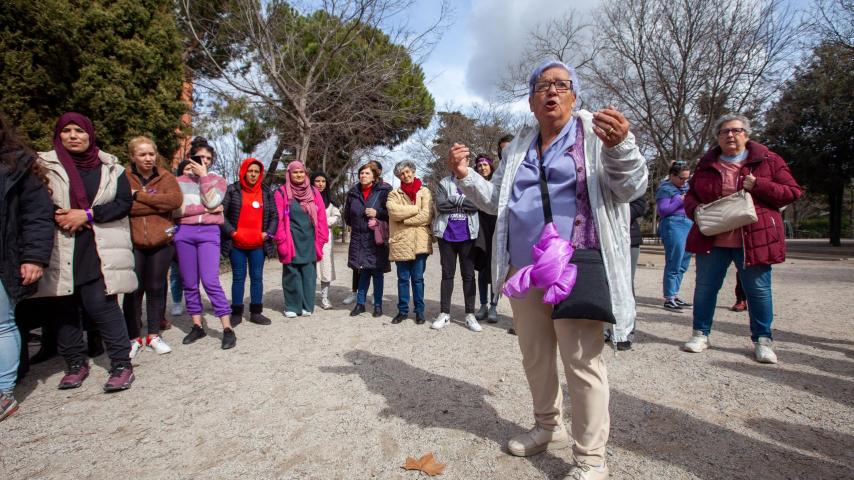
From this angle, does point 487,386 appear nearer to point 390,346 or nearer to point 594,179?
point 390,346

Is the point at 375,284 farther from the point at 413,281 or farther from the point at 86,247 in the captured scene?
the point at 86,247

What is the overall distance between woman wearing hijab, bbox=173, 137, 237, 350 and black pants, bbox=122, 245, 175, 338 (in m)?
0.21

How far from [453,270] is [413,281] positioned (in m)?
0.58

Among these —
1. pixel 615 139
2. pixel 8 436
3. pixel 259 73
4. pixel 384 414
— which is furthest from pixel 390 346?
pixel 259 73

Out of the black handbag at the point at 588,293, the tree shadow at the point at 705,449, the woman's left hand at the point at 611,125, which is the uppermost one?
the woman's left hand at the point at 611,125

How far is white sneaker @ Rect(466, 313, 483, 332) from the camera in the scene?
16.3 feet

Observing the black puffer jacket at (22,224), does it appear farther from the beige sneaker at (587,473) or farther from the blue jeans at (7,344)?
the beige sneaker at (587,473)

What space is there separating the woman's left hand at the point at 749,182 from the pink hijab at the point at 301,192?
4.86m

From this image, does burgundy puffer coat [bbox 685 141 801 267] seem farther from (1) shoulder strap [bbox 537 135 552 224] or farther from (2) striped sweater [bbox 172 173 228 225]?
(2) striped sweater [bbox 172 173 228 225]

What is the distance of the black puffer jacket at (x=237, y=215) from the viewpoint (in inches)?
198

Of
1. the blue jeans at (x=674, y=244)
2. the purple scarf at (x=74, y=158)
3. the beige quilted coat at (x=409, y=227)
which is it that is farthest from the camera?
the blue jeans at (x=674, y=244)

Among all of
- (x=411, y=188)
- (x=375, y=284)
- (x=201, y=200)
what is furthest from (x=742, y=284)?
(x=201, y=200)

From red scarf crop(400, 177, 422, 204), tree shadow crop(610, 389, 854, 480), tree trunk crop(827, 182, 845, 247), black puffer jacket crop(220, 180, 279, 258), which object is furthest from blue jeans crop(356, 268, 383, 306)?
tree trunk crop(827, 182, 845, 247)

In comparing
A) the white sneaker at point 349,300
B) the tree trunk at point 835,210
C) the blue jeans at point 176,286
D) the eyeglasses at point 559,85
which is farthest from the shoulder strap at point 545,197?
the tree trunk at point 835,210
